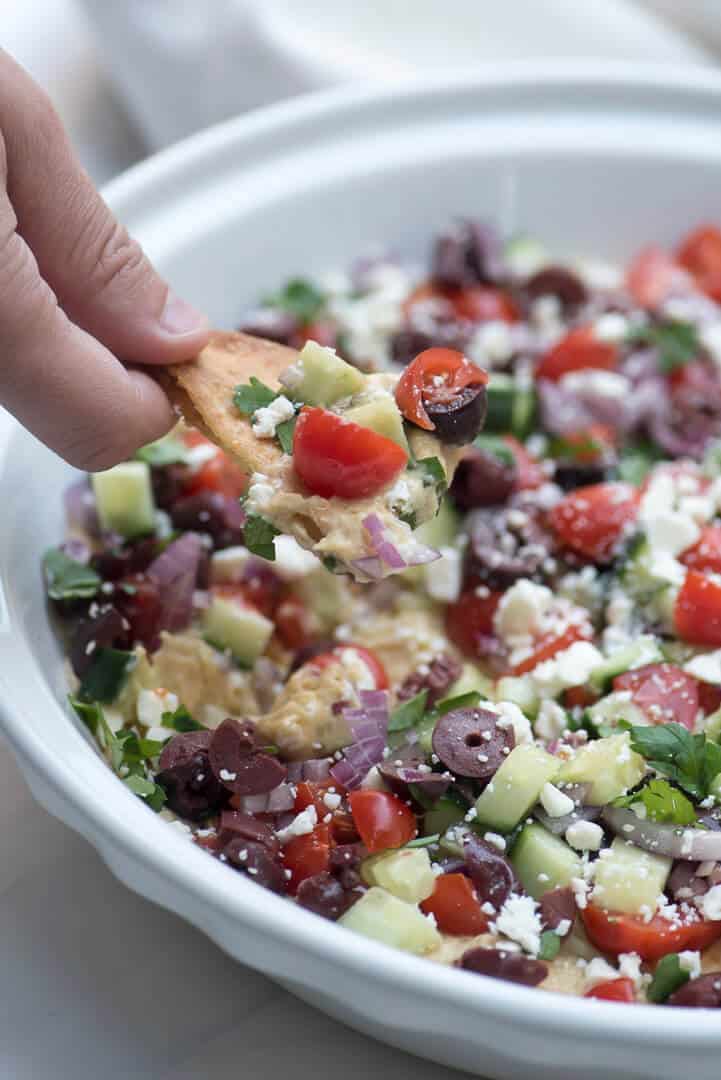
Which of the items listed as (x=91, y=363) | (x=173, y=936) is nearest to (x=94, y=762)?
(x=173, y=936)

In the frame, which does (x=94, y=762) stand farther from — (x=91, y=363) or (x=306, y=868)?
(x=91, y=363)

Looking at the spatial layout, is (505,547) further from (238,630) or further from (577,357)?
(577,357)

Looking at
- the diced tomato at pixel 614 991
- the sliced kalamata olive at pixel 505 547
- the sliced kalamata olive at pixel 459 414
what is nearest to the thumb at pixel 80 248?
the sliced kalamata olive at pixel 459 414

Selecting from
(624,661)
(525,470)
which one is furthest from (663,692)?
(525,470)

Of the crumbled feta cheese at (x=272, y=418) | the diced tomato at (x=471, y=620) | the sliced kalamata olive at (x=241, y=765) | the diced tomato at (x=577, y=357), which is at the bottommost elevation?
the diced tomato at (x=577, y=357)

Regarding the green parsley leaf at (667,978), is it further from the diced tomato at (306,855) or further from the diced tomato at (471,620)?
the diced tomato at (471,620)

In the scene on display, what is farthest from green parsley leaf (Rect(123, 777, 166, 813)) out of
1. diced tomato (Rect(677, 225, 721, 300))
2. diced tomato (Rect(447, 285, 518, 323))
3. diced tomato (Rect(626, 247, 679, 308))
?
diced tomato (Rect(677, 225, 721, 300))

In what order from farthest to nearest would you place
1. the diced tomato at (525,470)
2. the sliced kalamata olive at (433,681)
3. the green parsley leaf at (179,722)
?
the diced tomato at (525,470) → the sliced kalamata olive at (433,681) → the green parsley leaf at (179,722)
